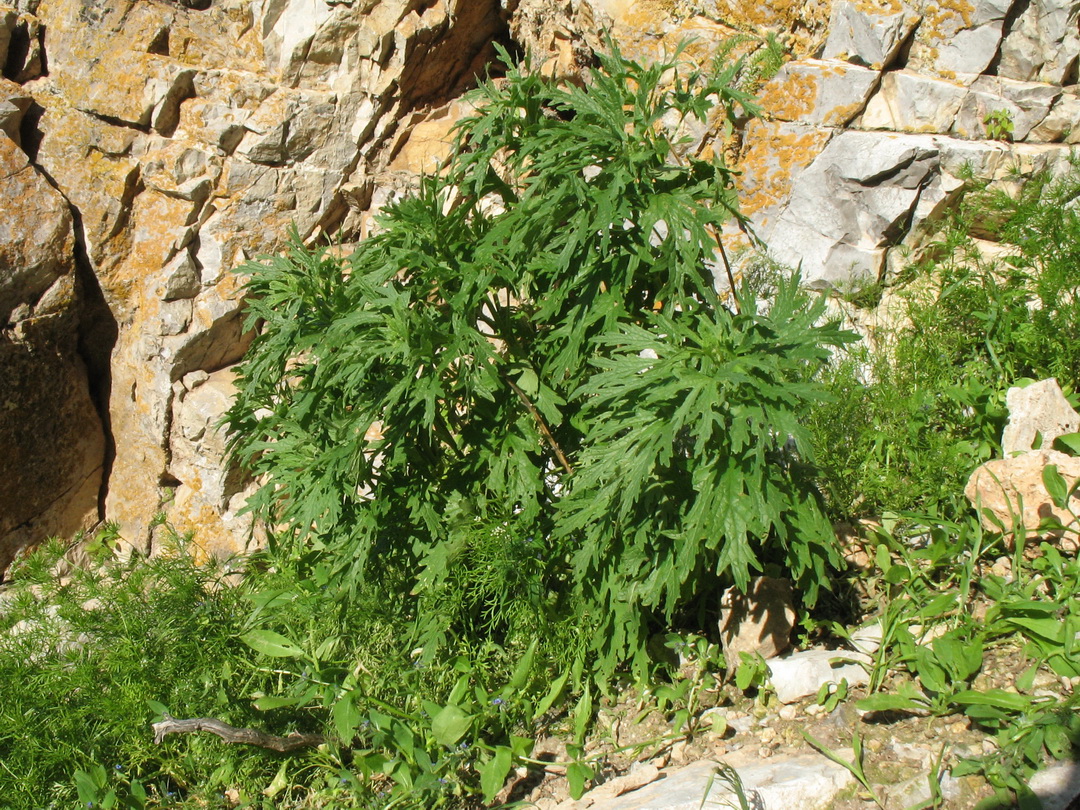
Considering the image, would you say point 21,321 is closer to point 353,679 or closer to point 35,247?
point 35,247

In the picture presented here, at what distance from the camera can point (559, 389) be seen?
3.44m

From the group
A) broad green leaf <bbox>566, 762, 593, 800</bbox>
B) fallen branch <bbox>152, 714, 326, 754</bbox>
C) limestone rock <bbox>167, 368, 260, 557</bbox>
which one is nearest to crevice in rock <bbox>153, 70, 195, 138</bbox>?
limestone rock <bbox>167, 368, 260, 557</bbox>

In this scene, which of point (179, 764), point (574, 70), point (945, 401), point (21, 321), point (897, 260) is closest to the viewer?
point (179, 764)

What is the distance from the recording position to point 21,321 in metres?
4.94

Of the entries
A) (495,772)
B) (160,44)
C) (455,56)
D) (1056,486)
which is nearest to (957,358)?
(1056,486)

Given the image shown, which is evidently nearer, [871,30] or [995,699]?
[995,699]

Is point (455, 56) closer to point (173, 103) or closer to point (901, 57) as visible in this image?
point (173, 103)

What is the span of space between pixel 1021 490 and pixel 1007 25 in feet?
9.60

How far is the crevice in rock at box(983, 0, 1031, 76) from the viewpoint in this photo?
4.64 m

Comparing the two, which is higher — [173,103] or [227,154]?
[173,103]

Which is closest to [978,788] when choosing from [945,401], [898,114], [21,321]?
[945,401]

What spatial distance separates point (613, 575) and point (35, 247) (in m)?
4.13

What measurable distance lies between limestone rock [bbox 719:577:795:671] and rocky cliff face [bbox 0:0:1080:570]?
2.04 metres

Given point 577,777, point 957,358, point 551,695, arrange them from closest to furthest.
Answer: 1. point 577,777
2. point 551,695
3. point 957,358
